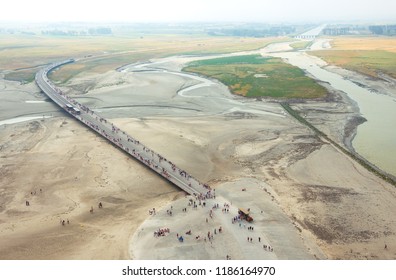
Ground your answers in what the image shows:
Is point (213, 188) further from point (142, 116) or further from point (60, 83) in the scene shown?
point (60, 83)

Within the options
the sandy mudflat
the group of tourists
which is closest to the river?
the sandy mudflat

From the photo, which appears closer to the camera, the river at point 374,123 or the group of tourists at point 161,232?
the group of tourists at point 161,232

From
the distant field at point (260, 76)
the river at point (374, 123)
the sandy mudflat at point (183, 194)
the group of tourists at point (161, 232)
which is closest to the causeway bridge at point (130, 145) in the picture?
the sandy mudflat at point (183, 194)

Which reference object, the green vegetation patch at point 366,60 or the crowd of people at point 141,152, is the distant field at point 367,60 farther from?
the crowd of people at point 141,152

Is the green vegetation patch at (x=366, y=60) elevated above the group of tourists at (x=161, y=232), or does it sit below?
above

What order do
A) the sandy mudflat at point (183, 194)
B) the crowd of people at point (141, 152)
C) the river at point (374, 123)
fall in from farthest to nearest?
the river at point (374, 123)
the crowd of people at point (141, 152)
the sandy mudflat at point (183, 194)

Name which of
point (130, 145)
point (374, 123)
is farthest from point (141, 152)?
point (374, 123)

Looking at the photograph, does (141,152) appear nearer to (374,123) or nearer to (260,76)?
(374,123)
